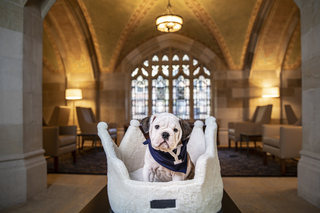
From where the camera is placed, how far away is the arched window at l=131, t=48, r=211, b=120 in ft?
23.2

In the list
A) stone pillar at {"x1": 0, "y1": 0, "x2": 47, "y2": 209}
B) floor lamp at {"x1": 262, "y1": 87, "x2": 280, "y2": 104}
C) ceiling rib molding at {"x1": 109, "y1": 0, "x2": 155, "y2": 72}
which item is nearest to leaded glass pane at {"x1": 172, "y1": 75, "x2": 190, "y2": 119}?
ceiling rib molding at {"x1": 109, "y1": 0, "x2": 155, "y2": 72}

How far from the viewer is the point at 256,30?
228 inches

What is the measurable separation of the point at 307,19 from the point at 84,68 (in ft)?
18.6

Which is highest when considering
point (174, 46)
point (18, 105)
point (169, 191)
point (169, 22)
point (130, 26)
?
point (130, 26)

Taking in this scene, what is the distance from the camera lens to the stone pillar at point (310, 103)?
216cm

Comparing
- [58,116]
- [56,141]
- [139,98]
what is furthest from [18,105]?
[139,98]

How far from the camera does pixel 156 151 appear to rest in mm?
1021

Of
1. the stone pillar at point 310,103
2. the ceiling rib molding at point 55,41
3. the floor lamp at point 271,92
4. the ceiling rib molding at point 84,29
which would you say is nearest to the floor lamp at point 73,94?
the ceiling rib molding at point 84,29

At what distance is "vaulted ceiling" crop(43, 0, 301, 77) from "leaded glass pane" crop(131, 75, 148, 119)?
0.92m

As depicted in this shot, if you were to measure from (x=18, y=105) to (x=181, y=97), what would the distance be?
530 centimetres

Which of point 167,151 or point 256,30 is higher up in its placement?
point 256,30

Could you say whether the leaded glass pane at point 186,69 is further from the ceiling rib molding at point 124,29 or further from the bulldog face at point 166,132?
the bulldog face at point 166,132

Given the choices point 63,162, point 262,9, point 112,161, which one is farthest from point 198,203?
point 262,9

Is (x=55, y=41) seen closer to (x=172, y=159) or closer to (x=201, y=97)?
(x=201, y=97)
